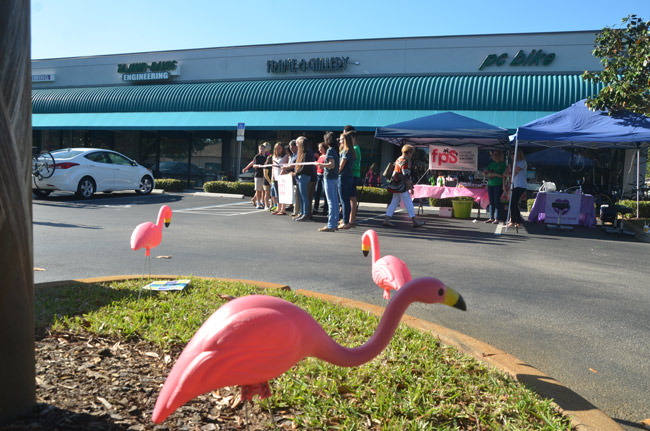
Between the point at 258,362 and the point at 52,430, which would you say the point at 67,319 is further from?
the point at 258,362

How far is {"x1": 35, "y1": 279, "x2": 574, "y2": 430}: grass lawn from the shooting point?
2.57 m

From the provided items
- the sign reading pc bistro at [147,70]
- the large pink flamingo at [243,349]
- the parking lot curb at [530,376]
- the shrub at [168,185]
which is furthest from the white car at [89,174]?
the large pink flamingo at [243,349]

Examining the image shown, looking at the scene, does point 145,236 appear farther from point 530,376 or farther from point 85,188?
point 85,188

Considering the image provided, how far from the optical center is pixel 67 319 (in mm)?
3656

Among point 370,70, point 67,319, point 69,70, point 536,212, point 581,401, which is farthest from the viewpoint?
point 69,70

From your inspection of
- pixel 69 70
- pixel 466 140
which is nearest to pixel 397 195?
pixel 466 140

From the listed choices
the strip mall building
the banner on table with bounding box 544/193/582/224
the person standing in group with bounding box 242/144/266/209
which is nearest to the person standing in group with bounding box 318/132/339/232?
the person standing in group with bounding box 242/144/266/209

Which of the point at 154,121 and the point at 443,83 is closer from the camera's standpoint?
the point at 443,83

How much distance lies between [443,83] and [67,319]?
61.2ft

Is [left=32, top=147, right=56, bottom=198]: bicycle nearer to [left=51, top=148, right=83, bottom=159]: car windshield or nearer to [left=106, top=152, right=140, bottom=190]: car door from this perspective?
[left=51, top=148, right=83, bottom=159]: car windshield

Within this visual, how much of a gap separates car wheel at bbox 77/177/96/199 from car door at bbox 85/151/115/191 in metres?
0.18

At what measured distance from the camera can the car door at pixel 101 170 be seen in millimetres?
15711

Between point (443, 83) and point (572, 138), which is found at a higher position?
point (443, 83)

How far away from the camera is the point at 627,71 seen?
41.5 feet
